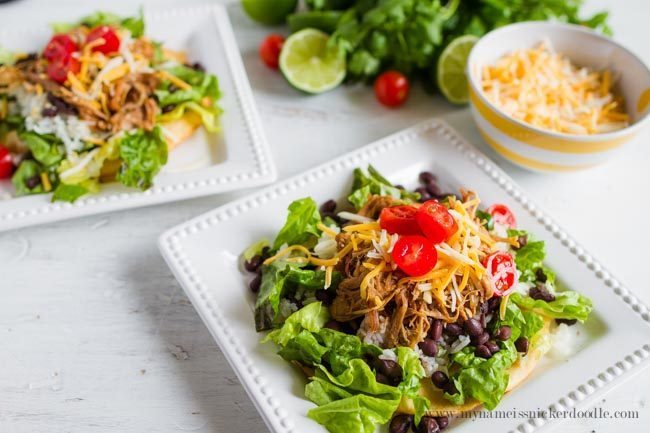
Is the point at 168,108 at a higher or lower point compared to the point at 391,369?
higher

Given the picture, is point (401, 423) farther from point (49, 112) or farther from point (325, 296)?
point (49, 112)

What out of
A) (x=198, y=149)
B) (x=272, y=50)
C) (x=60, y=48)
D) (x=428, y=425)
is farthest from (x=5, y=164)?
(x=428, y=425)

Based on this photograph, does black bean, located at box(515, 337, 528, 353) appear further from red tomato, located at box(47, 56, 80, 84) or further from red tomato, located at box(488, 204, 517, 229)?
red tomato, located at box(47, 56, 80, 84)

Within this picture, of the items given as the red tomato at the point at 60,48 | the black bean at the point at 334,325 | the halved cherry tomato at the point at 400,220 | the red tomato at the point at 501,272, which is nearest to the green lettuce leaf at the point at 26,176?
the red tomato at the point at 60,48

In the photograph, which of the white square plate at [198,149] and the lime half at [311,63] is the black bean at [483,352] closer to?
the white square plate at [198,149]

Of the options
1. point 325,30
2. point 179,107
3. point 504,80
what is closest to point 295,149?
point 179,107

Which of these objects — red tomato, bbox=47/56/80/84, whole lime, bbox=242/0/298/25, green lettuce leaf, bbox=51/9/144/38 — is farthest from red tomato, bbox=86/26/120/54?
whole lime, bbox=242/0/298/25
